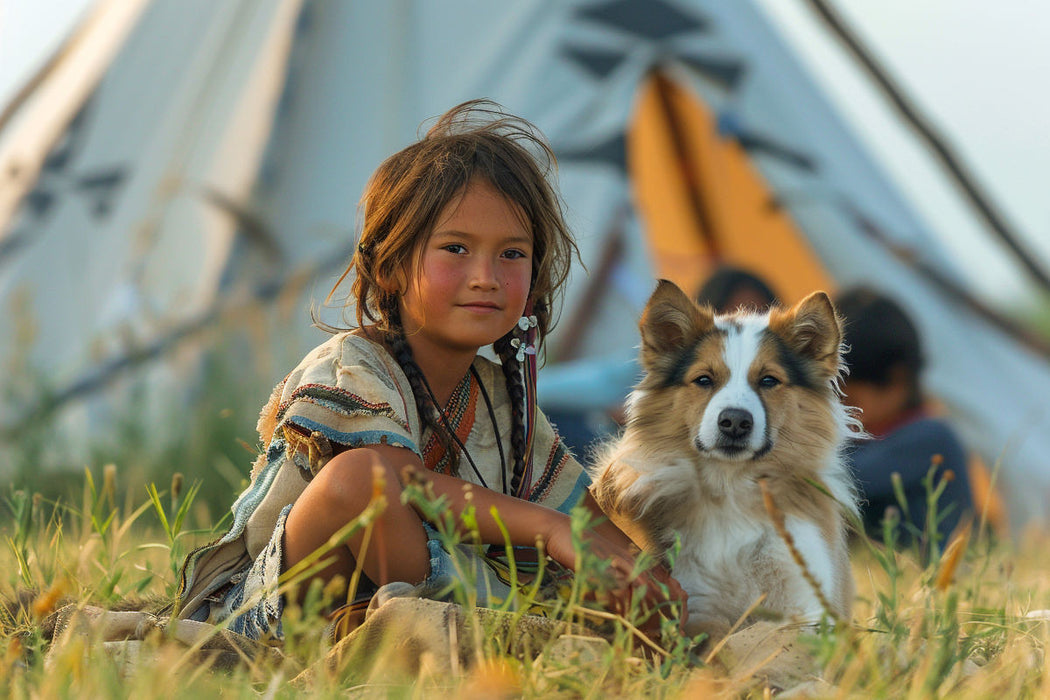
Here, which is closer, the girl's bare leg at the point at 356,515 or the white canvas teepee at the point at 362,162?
the girl's bare leg at the point at 356,515

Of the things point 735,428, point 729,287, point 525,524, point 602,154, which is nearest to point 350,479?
point 525,524

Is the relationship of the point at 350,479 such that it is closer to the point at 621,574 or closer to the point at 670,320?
the point at 621,574

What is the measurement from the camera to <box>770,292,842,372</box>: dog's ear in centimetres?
245

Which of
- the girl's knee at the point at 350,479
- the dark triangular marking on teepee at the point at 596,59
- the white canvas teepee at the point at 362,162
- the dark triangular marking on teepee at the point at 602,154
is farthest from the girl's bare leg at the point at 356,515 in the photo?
the dark triangular marking on teepee at the point at 596,59

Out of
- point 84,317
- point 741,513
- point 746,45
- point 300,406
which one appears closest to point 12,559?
point 300,406

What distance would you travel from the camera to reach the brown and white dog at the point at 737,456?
2.32 meters

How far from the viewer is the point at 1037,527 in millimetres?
4617

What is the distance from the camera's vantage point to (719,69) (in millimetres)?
6008

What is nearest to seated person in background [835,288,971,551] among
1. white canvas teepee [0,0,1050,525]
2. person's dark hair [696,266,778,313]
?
person's dark hair [696,266,778,313]

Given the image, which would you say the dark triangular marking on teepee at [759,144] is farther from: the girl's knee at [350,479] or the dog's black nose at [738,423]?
the girl's knee at [350,479]

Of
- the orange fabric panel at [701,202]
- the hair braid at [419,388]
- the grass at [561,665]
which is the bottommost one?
the grass at [561,665]

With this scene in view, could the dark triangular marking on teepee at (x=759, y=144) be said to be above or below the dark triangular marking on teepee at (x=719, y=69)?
below

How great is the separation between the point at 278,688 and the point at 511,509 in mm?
645

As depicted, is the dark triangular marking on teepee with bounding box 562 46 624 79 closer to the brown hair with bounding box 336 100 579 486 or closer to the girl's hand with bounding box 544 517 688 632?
the brown hair with bounding box 336 100 579 486
